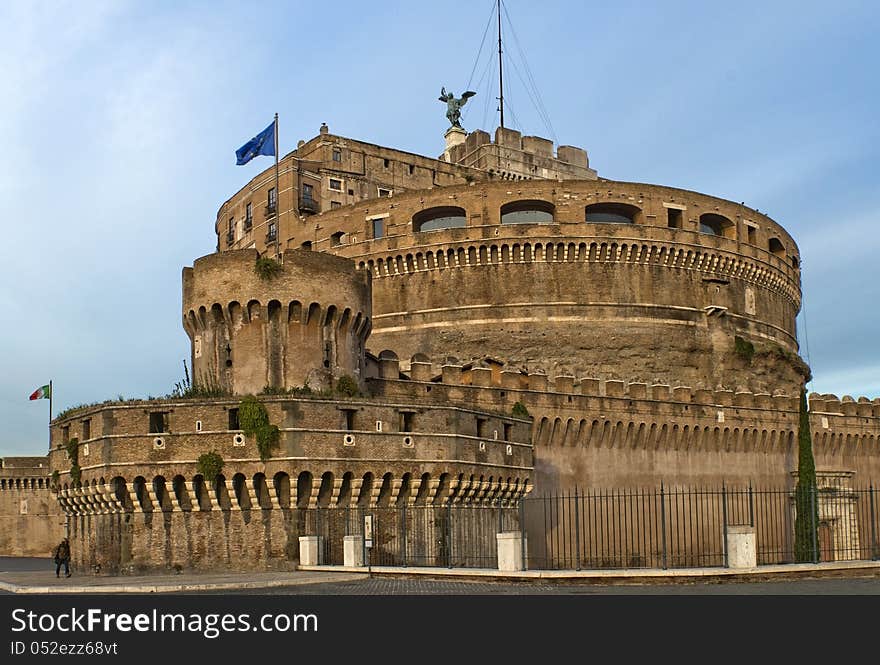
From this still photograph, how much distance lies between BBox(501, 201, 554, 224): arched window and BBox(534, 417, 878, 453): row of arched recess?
13064mm

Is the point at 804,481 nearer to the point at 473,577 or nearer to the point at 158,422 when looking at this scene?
the point at 473,577

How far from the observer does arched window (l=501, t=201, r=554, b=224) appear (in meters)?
57.0

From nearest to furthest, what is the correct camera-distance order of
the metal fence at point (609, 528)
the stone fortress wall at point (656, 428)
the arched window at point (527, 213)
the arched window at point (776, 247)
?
1. the metal fence at point (609, 528)
2. the stone fortress wall at point (656, 428)
3. the arched window at point (527, 213)
4. the arched window at point (776, 247)

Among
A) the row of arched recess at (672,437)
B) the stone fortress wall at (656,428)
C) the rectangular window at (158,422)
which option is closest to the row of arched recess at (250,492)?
the rectangular window at (158,422)

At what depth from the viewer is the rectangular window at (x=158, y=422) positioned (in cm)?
3061

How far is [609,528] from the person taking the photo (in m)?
46.7

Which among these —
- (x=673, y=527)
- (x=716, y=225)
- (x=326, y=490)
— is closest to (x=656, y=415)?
(x=673, y=527)

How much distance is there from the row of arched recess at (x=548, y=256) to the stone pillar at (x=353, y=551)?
2804 cm

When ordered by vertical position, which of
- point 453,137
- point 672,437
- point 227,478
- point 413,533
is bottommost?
point 413,533

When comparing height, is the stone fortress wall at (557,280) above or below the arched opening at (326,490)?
above

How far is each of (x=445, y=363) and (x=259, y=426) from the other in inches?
974

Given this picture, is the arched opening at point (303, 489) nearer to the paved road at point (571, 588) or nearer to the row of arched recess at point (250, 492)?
the row of arched recess at point (250, 492)
